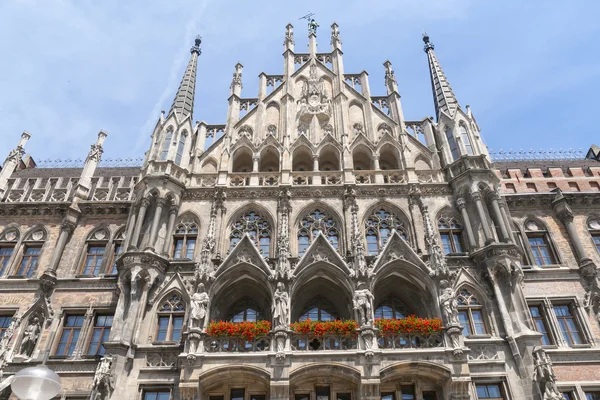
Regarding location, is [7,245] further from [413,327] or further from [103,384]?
[413,327]

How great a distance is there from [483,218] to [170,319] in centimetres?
1295

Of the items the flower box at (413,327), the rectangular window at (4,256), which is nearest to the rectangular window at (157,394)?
the flower box at (413,327)

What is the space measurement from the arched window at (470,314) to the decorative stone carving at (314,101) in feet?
37.6

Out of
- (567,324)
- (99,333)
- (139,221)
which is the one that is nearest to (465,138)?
(567,324)

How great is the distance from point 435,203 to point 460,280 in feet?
12.6

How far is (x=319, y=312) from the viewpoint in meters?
18.3

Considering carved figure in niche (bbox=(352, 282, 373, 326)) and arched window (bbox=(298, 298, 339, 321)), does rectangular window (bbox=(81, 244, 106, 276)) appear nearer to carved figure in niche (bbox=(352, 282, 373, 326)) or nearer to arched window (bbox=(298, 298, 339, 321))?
arched window (bbox=(298, 298, 339, 321))

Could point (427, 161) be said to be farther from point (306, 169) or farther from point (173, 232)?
point (173, 232)

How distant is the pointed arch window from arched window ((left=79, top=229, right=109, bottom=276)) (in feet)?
70.8

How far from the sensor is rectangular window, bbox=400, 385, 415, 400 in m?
15.5

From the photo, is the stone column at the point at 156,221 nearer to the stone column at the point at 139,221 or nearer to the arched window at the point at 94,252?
the stone column at the point at 139,221

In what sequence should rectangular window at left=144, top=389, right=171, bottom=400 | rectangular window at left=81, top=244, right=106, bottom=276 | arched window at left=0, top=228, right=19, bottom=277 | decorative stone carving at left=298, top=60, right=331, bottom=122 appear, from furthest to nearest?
decorative stone carving at left=298, top=60, right=331, bottom=122
arched window at left=0, top=228, right=19, bottom=277
rectangular window at left=81, top=244, right=106, bottom=276
rectangular window at left=144, top=389, right=171, bottom=400

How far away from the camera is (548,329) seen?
17578 mm

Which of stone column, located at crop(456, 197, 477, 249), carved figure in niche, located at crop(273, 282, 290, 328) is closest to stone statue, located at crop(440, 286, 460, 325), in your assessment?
stone column, located at crop(456, 197, 477, 249)
